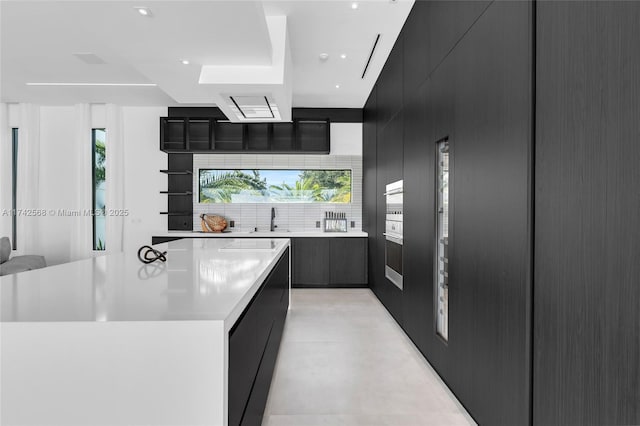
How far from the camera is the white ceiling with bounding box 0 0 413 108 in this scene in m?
2.49

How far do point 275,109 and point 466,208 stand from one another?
249 centimetres

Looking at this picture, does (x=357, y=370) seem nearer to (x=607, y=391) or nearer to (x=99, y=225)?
(x=607, y=391)

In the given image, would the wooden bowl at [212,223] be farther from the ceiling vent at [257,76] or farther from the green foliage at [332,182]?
the ceiling vent at [257,76]

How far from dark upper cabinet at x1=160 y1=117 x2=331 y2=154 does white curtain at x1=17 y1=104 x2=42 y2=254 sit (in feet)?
7.26

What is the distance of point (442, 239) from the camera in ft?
8.56

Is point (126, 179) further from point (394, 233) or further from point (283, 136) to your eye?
point (394, 233)

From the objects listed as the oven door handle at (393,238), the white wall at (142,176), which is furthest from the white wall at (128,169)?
the oven door handle at (393,238)

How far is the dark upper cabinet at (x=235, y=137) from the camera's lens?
19.4 ft

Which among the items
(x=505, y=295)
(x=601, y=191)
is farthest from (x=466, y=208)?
(x=601, y=191)

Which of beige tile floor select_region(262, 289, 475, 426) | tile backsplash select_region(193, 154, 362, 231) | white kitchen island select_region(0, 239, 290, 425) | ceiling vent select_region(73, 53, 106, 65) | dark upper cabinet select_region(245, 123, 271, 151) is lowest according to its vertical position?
beige tile floor select_region(262, 289, 475, 426)

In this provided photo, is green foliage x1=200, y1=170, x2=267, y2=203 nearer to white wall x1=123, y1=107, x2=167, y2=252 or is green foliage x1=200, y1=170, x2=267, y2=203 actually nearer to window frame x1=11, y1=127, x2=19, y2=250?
white wall x1=123, y1=107, x2=167, y2=252

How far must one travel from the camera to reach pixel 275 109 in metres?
3.94

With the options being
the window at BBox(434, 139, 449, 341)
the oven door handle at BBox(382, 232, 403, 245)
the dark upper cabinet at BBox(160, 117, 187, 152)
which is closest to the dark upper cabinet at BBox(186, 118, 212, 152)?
the dark upper cabinet at BBox(160, 117, 187, 152)

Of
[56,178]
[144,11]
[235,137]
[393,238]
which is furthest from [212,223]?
[144,11]
